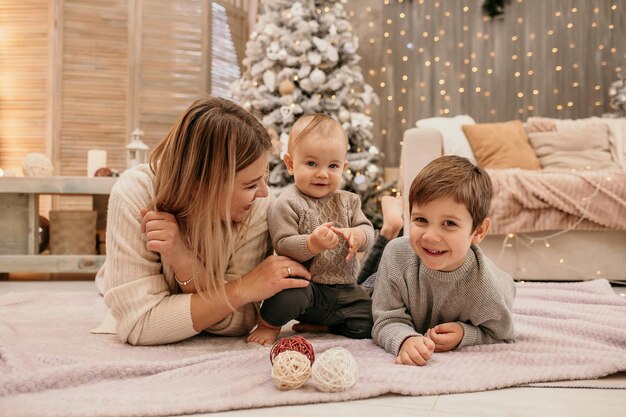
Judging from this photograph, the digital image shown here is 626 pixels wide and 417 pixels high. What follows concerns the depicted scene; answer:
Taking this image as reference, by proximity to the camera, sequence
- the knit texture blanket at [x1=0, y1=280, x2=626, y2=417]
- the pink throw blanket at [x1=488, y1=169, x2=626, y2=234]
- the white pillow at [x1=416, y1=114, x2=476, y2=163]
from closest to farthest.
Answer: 1. the knit texture blanket at [x1=0, y1=280, x2=626, y2=417]
2. the pink throw blanket at [x1=488, y1=169, x2=626, y2=234]
3. the white pillow at [x1=416, y1=114, x2=476, y2=163]

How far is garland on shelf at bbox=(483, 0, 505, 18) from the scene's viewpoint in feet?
15.4

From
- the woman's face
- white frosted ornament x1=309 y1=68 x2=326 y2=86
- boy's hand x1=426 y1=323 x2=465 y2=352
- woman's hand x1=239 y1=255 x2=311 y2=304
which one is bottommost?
boy's hand x1=426 y1=323 x2=465 y2=352

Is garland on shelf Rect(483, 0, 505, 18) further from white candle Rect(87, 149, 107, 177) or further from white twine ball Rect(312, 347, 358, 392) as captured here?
white twine ball Rect(312, 347, 358, 392)

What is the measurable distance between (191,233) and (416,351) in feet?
1.90

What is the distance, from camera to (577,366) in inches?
50.6

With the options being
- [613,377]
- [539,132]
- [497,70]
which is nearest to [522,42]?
[497,70]

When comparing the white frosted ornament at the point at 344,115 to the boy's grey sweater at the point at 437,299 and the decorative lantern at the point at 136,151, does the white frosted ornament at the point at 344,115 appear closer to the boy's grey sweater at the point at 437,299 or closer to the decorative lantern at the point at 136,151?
the decorative lantern at the point at 136,151

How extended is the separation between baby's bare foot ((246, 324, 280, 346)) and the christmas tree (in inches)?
95.0

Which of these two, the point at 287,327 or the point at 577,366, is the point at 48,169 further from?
the point at 577,366

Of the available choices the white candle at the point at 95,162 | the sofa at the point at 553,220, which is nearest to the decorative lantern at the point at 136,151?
the white candle at the point at 95,162

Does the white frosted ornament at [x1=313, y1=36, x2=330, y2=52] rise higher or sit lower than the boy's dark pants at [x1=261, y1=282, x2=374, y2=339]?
higher

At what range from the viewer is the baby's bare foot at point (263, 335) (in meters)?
1.51

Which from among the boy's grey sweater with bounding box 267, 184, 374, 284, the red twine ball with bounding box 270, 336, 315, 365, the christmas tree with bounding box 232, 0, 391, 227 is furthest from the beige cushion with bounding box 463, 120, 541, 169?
the red twine ball with bounding box 270, 336, 315, 365

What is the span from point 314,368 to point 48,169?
2624 millimetres
